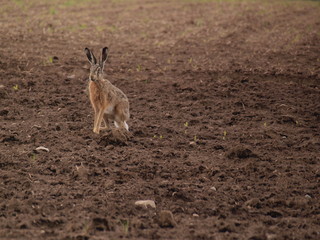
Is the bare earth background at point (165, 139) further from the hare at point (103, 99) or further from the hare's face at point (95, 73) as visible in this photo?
the hare's face at point (95, 73)

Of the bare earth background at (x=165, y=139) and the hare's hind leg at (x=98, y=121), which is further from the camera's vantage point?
the hare's hind leg at (x=98, y=121)

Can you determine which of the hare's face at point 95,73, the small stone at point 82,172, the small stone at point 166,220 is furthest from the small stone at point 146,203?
the hare's face at point 95,73

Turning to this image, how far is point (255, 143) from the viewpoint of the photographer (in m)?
7.77

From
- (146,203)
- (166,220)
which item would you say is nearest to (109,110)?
(146,203)

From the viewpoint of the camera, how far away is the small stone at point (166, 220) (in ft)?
16.6

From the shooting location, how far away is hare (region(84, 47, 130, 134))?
305 inches

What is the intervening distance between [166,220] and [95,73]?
3.25 meters

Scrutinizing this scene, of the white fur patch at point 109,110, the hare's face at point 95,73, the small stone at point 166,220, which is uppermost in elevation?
the hare's face at point 95,73

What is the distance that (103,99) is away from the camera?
25.6 feet

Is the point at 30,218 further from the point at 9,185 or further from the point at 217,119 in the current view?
the point at 217,119

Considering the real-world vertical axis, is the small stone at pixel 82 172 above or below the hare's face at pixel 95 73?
below

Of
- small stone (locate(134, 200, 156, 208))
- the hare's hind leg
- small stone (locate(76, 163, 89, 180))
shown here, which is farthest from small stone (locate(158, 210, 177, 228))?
the hare's hind leg

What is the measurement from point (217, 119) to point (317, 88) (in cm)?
305

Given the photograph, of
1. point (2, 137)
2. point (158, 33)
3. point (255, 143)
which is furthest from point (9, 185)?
point (158, 33)
